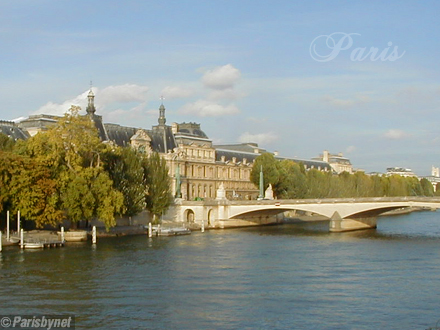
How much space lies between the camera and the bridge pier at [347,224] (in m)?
76.6

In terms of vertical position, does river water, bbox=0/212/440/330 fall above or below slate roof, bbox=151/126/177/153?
below

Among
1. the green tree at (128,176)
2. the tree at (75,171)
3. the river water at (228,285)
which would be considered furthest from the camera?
the green tree at (128,176)

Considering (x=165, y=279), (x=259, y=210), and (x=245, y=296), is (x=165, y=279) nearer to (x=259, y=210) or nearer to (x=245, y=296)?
(x=245, y=296)

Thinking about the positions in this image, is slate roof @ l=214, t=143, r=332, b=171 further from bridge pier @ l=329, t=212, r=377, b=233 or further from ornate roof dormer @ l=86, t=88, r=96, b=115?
bridge pier @ l=329, t=212, r=377, b=233

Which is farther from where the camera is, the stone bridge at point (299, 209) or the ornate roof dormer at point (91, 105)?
the ornate roof dormer at point (91, 105)

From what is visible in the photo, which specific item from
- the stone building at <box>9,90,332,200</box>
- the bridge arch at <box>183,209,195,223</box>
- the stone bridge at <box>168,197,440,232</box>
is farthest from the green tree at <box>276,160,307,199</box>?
the bridge arch at <box>183,209,195,223</box>

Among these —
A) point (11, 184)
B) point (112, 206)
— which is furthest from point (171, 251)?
point (11, 184)

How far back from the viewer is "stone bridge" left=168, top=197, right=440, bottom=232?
74.1 m

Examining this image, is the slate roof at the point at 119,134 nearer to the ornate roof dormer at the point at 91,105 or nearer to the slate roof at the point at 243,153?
the ornate roof dormer at the point at 91,105

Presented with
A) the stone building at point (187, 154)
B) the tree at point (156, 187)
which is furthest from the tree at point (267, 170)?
the tree at point (156, 187)

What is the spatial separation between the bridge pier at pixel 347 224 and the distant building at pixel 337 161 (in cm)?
9080

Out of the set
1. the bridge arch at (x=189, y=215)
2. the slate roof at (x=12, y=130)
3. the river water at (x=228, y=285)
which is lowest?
the river water at (x=228, y=285)

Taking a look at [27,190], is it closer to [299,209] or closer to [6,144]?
[6,144]

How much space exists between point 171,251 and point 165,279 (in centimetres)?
1379
